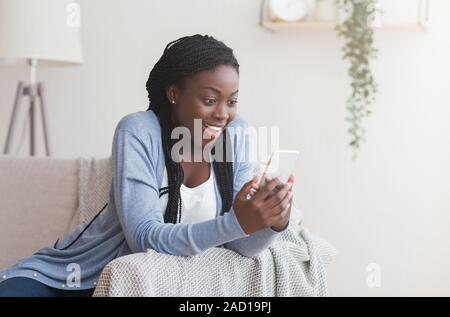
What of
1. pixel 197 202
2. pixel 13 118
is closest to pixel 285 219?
pixel 197 202

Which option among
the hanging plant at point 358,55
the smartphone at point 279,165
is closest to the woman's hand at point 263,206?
the smartphone at point 279,165

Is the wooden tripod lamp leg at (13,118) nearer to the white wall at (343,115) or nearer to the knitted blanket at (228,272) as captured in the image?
the white wall at (343,115)

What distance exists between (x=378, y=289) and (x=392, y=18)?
1022 millimetres

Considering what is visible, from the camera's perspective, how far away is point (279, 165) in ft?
5.20

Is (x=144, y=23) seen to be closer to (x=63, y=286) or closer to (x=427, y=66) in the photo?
(x=427, y=66)

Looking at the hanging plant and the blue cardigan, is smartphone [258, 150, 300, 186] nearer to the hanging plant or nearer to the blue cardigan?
the blue cardigan

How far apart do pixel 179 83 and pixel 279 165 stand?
0.36 metres

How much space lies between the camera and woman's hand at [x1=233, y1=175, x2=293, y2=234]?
1572 millimetres

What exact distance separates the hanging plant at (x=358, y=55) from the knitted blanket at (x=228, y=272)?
36.8 inches

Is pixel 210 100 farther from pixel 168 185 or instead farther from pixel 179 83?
pixel 168 185

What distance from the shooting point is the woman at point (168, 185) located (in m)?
1.70

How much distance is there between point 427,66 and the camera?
9.75ft
